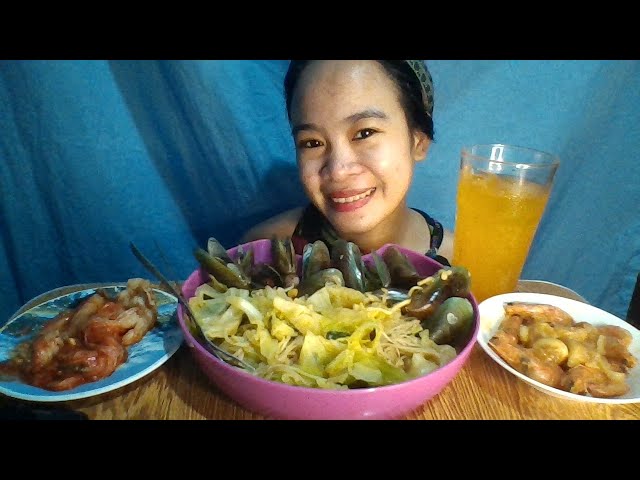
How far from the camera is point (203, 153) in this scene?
136 cm

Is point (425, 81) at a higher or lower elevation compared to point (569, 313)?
higher

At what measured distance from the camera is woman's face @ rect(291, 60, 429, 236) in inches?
46.8

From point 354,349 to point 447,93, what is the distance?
0.87 meters

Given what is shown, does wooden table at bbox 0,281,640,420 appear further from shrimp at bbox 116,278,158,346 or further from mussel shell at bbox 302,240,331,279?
mussel shell at bbox 302,240,331,279

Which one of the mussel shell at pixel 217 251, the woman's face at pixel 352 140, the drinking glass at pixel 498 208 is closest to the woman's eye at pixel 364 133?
the woman's face at pixel 352 140

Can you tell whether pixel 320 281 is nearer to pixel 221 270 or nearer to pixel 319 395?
pixel 221 270

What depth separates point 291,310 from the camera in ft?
2.98

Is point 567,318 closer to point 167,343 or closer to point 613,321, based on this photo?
point 613,321

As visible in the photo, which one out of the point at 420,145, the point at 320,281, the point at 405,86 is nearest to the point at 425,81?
the point at 405,86

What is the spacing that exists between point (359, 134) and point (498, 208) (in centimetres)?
42

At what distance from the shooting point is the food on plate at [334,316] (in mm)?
831

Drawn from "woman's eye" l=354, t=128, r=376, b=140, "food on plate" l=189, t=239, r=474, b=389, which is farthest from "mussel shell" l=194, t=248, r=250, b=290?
"woman's eye" l=354, t=128, r=376, b=140
